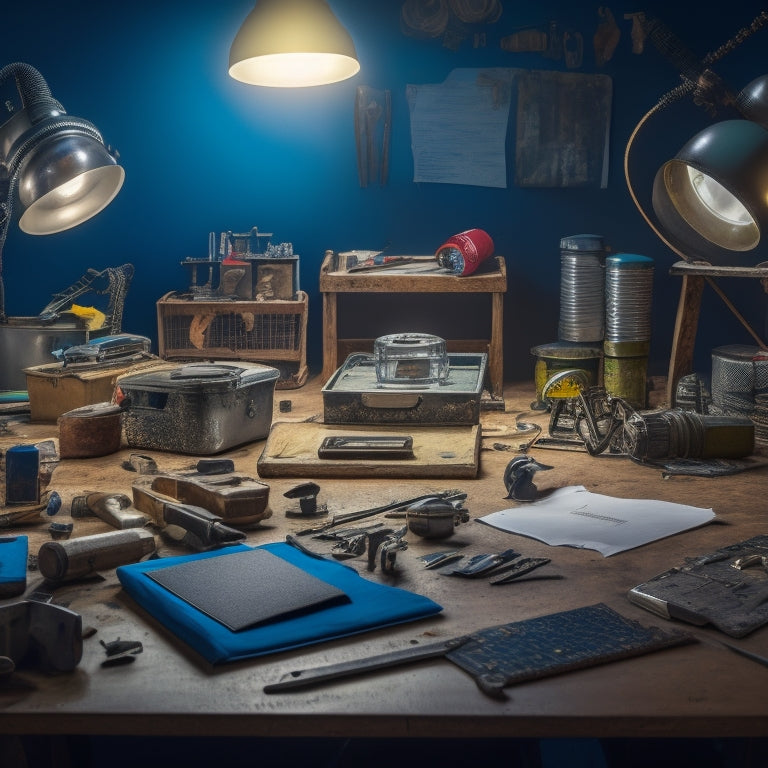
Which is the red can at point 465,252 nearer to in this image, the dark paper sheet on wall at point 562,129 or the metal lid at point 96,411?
the dark paper sheet on wall at point 562,129

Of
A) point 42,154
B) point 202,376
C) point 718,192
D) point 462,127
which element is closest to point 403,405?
point 202,376

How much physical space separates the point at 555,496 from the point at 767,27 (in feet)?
11.4

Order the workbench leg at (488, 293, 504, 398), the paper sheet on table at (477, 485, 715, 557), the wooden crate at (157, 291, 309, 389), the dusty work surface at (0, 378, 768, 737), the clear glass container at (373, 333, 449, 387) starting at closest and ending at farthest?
the dusty work surface at (0, 378, 768, 737) < the paper sheet on table at (477, 485, 715, 557) < the clear glass container at (373, 333, 449, 387) < the workbench leg at (488, 293, 504, 398) < the wooden crate at (157, 291, 309, 389)

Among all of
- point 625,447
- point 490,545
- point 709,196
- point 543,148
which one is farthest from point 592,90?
point 490,545

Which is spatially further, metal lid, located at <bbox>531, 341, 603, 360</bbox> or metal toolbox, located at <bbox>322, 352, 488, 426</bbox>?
metal lid, located at <bbox>531, 341, 603, 360</bbox>

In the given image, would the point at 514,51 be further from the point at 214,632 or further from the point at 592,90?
the point at 214,632

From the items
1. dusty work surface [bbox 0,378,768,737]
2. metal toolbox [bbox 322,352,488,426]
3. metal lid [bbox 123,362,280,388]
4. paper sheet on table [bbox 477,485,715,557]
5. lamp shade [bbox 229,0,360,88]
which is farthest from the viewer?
lamp shade [bbox 229,0,360,88]

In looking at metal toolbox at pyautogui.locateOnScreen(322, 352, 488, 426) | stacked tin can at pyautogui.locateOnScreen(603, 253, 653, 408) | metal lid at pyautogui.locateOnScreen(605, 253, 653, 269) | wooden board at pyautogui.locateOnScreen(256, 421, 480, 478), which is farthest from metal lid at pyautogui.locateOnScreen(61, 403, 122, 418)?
metal lid at pyautogui.locateOnScreen(605, 253, 653, 269)

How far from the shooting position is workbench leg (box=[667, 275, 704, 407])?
443cm

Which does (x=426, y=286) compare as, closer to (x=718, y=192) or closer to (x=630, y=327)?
(x=630, y=327)

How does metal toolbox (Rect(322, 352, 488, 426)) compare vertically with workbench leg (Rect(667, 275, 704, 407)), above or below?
below

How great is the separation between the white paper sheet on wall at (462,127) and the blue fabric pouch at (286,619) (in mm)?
3621

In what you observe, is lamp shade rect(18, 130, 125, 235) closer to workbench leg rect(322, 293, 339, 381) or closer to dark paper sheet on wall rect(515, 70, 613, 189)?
workbench leg rect(322, 293, 339, 381)

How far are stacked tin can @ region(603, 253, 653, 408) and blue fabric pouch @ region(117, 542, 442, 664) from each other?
2.67 metres
